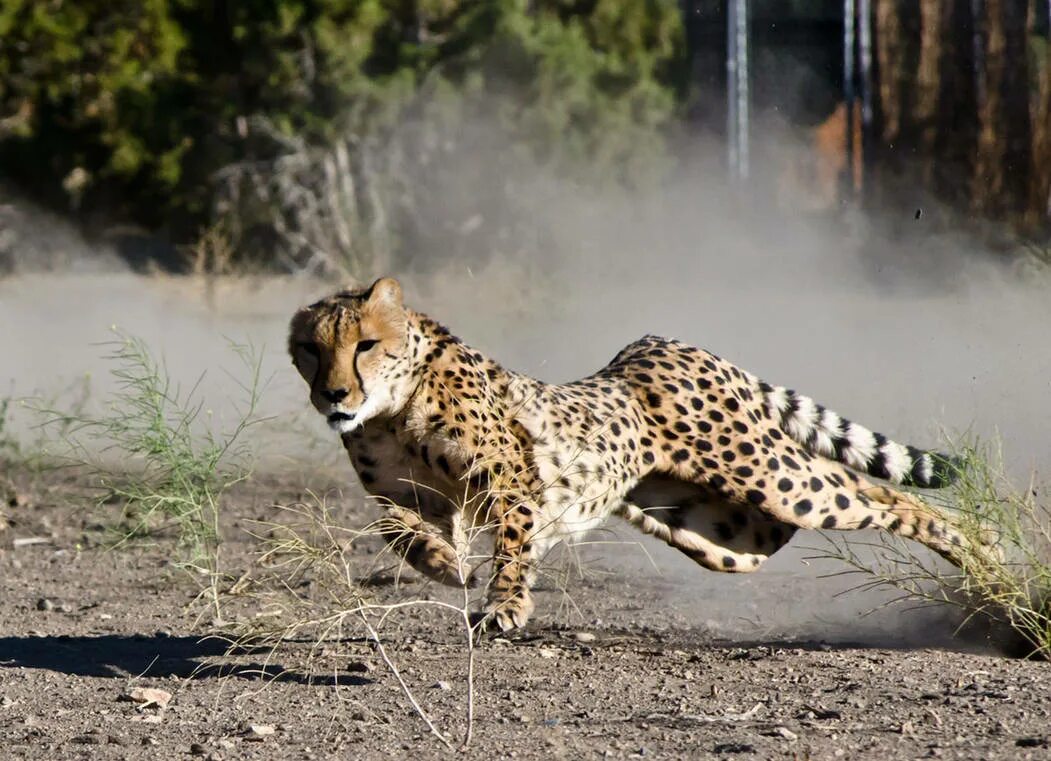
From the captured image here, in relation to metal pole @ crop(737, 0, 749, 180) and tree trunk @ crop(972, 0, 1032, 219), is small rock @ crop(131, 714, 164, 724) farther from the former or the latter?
metal pole @ crop(737, 0, 749, 180)

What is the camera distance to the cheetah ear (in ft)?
14.6

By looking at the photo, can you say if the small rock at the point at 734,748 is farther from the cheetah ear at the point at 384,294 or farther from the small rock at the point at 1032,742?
the cheetah ear at the point at 384,294

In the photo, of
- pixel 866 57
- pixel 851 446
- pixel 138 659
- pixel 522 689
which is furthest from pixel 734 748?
pixel 866 57

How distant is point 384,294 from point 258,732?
128 cm

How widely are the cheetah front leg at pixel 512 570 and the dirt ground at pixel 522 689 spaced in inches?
5.5

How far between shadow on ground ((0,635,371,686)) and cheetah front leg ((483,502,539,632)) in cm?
36

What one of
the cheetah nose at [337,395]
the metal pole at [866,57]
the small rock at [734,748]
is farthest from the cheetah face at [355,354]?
the metal pole at [866,57]

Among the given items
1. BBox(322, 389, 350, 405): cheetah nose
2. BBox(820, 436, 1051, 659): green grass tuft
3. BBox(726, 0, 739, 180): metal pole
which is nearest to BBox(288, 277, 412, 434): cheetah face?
BBox(322, 389, 350, 405): cheetah nose

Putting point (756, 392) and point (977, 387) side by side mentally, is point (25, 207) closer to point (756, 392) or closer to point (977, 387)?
point (977, 387)

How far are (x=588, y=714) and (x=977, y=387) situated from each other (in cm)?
436

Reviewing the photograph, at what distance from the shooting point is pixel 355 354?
4363mm

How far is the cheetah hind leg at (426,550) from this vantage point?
4.28 meters

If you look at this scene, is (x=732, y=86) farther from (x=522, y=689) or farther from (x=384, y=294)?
(x=522, y=689)

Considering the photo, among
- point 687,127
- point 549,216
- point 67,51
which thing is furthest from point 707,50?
point 67,51
